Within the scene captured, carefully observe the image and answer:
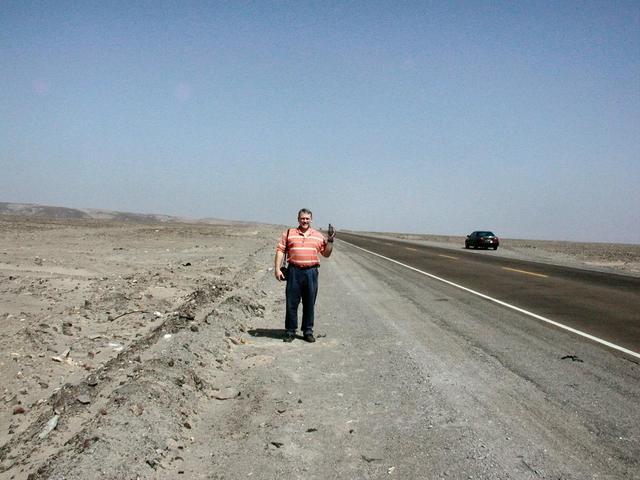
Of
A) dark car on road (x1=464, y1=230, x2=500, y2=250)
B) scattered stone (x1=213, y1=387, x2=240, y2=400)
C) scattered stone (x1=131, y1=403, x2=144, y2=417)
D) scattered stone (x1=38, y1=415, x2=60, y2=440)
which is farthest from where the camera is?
dark car on road (x1=464, y1=230, x2=500, y2=250)

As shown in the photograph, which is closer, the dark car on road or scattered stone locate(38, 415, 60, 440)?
scattered stone locate(38, 415, 60, 440)

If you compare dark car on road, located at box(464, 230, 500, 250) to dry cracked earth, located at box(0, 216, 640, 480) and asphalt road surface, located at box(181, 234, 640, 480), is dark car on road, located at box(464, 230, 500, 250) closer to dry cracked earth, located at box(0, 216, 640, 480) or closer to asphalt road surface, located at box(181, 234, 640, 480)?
dry cracked earth, located at box(0, 216, 640, 480)

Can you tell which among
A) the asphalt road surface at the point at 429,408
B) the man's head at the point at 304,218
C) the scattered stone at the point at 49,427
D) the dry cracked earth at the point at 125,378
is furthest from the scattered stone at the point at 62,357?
the man's head at the point at 304,218

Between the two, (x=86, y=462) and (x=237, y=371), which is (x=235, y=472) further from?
(x=237, y=371)

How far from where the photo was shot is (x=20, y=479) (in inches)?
124

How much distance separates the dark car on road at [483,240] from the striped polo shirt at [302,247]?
112ft

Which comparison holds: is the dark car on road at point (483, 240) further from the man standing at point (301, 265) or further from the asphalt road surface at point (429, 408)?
the man standing at point (301, 265)

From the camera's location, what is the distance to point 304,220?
22.7ft

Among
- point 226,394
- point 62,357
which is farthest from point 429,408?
point 62,357

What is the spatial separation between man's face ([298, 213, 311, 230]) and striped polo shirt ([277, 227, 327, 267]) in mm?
84

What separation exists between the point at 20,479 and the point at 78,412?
92 cm

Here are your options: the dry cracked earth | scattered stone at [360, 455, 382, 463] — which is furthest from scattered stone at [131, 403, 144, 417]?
scattered stone at [360, 455, 382, 463]

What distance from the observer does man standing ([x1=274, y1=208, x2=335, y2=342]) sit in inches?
274

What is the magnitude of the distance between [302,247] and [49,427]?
13.1ft
